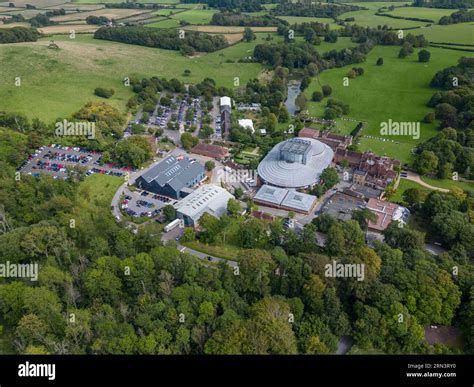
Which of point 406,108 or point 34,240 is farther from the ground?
point 406,108

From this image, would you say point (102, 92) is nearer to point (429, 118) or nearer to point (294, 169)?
point (294, 169)

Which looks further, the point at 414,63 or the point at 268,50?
the point at 268,50

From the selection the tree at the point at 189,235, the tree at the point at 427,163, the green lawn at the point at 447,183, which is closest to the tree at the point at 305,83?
the tree at the point at 427,163

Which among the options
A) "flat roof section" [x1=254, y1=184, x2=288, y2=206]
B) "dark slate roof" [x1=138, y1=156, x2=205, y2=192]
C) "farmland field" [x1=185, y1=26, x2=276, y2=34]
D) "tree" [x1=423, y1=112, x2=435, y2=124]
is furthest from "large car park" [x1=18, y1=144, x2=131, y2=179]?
"farmland field" [x1=185, y1=26, x2=276, y2=34]

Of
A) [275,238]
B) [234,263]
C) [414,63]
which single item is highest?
[414,63]

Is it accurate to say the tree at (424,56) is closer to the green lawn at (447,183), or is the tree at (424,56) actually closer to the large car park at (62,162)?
the green lawn at (447,183)

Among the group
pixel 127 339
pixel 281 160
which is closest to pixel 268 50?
pixel 281 160

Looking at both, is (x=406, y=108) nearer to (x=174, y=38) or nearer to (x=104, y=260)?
(x=104, y=260)
